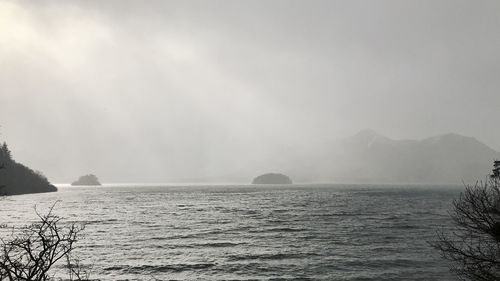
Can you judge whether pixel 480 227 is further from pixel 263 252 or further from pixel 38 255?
pixel 38 255

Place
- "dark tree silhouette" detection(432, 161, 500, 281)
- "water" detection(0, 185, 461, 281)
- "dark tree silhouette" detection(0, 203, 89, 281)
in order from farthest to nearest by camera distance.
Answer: "water" detection(0, 185, 461, 281) < "dark tree silhouette" detection(432, 161, 500, 281) < "dark tree silhouette" detection(0, 203, 89, 281)

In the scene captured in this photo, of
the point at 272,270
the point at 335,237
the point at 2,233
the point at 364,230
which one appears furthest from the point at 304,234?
the point at 2,233

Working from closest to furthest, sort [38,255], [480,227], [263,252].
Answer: [480,227] < [38,255] < [263,252]

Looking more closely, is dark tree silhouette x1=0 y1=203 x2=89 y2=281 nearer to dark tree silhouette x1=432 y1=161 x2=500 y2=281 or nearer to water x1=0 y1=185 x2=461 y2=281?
water x1=0 y1=185 x2=461 y2=281

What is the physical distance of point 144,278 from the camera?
2972 centimetres

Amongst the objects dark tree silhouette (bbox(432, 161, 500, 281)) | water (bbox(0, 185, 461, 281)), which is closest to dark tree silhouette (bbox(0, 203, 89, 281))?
water (bbox(0, 185, 461, 281))

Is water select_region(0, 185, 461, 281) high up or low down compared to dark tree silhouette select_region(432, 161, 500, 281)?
down

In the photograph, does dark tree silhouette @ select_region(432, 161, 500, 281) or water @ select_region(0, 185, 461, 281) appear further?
water @ select_region(0, 185, 461, 281)

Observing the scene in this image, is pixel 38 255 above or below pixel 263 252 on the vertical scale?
above

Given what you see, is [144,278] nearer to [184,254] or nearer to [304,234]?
[184,254]

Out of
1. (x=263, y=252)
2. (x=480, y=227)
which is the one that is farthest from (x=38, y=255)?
(x=480, y=227)

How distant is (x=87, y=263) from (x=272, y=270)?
20230 mm

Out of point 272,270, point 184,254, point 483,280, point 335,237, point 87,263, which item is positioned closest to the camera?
point 483,280

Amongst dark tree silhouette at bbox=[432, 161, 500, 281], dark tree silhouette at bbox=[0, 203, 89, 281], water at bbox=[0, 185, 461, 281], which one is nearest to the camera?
dark tree silhouette at bbox=[0, 203, 89, 281]
